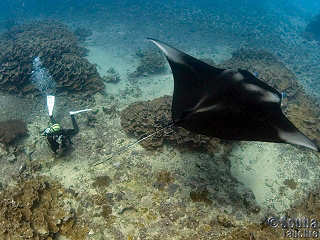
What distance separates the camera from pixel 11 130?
22.9ft

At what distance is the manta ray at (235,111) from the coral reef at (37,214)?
2.64m

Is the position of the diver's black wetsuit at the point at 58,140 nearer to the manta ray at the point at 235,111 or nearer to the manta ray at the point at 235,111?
the manta ray at the point at 235,111

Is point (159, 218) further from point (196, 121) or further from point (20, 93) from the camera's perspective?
point (20, 93)

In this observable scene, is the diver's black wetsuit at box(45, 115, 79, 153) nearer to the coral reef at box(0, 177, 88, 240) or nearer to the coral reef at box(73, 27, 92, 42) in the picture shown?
the coral reef at box(0, 177, 88, 240)

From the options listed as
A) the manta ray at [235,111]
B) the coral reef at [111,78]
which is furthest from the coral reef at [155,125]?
the coral reef at [111,78]

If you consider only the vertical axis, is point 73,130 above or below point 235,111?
below

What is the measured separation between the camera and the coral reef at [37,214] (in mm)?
4094

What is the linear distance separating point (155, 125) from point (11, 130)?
3.94 m

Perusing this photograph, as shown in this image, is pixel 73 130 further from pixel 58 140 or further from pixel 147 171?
pixel 147 171

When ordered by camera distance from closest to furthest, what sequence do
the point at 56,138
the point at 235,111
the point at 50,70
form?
1. the point at 235,111
2. the point at 56,138
3. the point at 50,70

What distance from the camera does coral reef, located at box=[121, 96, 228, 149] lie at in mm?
6047

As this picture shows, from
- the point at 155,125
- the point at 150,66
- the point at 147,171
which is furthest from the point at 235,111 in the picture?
the point at 150,66

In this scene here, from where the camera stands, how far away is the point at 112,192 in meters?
5.00

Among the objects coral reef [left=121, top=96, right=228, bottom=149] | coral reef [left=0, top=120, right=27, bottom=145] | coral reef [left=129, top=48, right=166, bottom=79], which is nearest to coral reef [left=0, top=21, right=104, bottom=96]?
coral reef [left=0, top=120, right=27, bottom=145]
